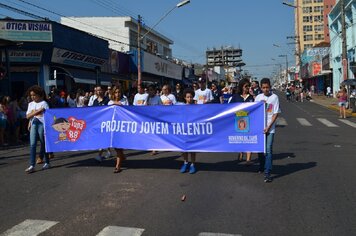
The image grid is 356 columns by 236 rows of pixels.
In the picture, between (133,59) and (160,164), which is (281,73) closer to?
(133,59)

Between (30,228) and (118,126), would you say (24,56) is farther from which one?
(30,228)

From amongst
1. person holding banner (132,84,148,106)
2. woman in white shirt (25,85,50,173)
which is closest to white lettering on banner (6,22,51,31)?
person holding banner (132,84,148,106)

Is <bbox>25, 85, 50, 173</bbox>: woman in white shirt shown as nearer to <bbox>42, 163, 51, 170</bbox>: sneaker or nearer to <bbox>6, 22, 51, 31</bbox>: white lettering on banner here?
<bbox>42, 163, 51, 170</bbox>: sneaker

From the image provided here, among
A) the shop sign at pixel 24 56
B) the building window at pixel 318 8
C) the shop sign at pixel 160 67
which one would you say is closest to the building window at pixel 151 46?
the shop sign at pixel 160 67

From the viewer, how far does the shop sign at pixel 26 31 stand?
72.4 ft

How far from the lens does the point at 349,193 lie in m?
7.20

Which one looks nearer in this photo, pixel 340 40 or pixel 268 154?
pixel 268 154

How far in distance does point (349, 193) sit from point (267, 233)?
2439mm

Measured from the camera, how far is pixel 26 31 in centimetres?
2252

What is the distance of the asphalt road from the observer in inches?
224

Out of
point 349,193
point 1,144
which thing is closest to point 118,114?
point 349,193

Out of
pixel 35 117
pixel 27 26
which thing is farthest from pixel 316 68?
pixel 35 117

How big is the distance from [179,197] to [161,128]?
91.9 inches

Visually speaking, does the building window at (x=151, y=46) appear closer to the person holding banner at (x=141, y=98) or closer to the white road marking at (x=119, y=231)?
the person holding banner at (x=141, y=98)
